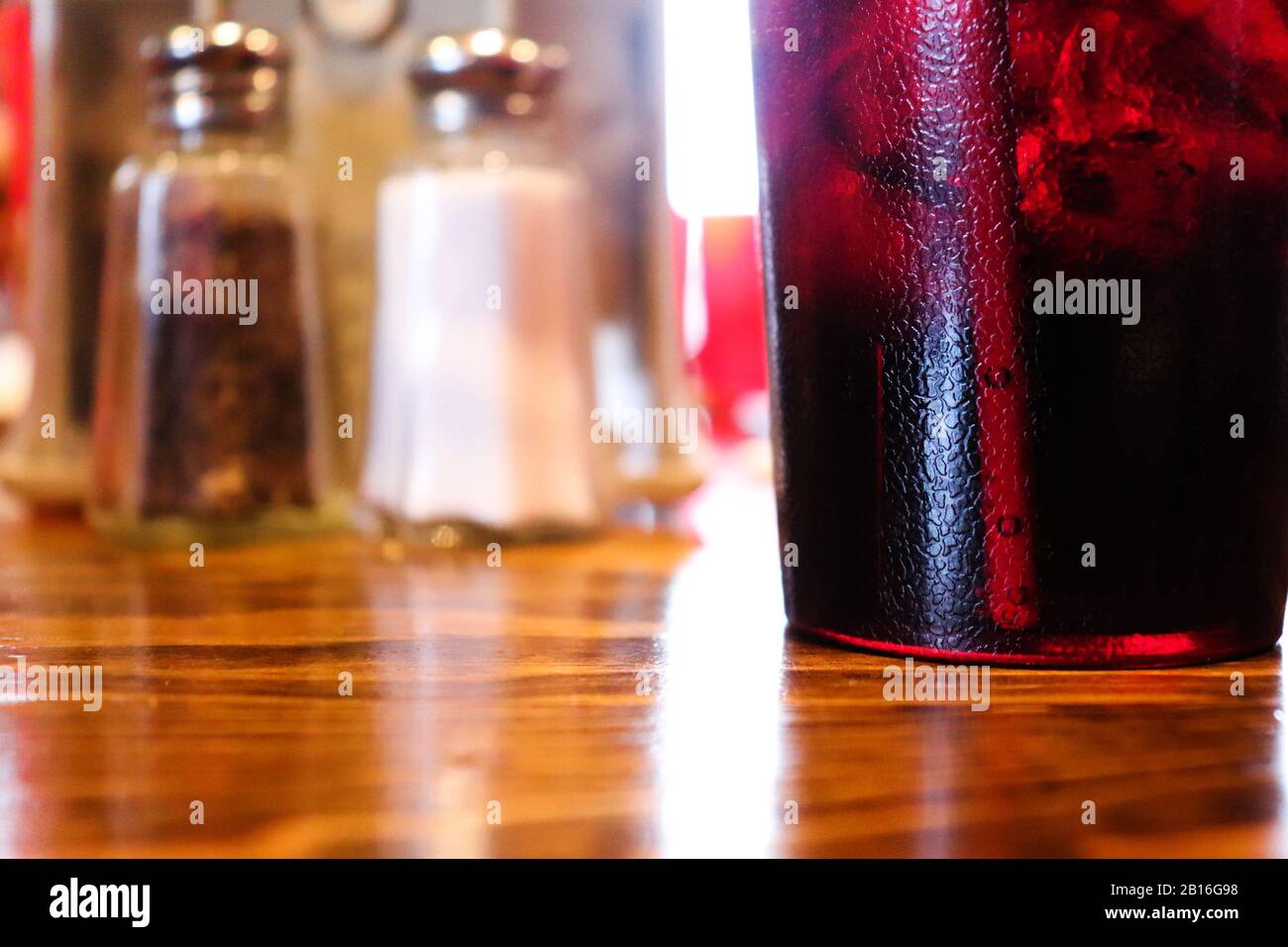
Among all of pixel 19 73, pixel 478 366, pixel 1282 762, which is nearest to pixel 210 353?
pixel 478 366

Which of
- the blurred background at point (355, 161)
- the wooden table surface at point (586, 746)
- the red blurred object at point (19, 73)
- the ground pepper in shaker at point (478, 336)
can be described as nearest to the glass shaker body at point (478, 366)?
the ground pepper in shaker at point (478, 336)

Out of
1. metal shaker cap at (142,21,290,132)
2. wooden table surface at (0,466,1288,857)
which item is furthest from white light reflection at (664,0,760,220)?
wooden table surface at (0,466,1288,857)

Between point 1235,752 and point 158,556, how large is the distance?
520 mm

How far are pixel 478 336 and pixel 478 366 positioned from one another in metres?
0.02

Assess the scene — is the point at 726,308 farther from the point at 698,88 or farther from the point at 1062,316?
the point at 1062,316

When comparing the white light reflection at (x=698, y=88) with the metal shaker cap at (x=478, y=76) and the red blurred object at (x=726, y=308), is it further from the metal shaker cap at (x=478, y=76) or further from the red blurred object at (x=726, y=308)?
the red blurred object at (x=726, y=308)

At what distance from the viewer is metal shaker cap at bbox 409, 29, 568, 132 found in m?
0.75

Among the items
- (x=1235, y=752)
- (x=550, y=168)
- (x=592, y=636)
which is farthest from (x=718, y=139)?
(x=1235, y=752)

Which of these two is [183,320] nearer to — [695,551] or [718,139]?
[695,551]

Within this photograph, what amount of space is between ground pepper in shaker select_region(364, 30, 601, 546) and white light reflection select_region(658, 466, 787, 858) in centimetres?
15

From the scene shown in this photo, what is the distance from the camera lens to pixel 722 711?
322 mm

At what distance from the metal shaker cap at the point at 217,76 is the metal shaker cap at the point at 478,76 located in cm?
8

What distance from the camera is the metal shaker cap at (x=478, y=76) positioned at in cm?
75

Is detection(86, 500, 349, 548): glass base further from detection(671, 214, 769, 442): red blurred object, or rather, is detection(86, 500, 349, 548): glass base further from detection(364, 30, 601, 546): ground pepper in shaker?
detection(671, 214, 769, 442): red blurred object
